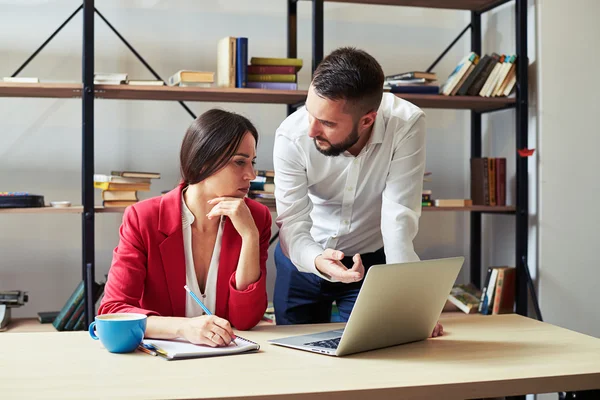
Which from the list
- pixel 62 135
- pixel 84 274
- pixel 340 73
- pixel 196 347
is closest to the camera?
pixel 196 347

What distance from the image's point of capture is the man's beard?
1.87 m

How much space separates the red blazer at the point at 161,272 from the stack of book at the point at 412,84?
1.57m

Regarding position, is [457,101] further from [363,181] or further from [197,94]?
[363,181]

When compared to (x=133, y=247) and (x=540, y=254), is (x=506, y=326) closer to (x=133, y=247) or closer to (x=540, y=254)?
(x=133, y=247)

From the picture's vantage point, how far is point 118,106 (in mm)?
3131

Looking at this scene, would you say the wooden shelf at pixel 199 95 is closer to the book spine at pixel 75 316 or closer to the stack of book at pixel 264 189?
the stack of book at pixel 264 189

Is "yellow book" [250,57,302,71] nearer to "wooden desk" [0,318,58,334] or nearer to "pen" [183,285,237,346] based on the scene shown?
"wooden desk" [0,318,58,334]

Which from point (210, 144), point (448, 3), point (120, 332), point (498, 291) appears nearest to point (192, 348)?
point (120, 332)

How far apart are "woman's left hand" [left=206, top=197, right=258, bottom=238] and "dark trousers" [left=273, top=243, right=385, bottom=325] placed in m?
0.41

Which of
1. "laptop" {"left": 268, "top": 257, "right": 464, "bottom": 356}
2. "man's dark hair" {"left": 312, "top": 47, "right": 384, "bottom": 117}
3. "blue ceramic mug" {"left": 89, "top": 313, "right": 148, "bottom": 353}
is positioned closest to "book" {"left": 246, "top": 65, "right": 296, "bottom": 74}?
"man's dark hair" {"left": 312, "top": 47, "right": 384, "bottom": 117}

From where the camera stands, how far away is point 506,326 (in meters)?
1.72

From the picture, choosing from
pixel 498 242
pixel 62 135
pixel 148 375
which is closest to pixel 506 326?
pixel 148 375

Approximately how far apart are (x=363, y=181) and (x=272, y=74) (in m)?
1.05

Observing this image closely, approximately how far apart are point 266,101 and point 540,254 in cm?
143
